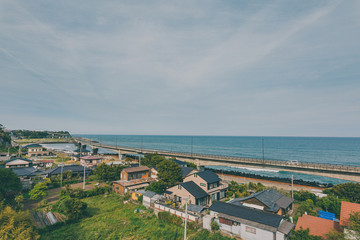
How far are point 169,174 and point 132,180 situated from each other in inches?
487

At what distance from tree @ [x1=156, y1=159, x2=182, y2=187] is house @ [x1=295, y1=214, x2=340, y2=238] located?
27341mm

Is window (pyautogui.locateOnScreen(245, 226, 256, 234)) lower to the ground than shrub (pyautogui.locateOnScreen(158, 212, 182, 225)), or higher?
higher

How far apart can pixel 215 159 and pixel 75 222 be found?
50.6 meters

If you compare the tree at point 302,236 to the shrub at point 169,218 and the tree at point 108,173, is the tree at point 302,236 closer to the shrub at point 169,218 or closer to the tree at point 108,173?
the shrub at point 169,218

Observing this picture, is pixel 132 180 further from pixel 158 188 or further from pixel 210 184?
pixel 210 184

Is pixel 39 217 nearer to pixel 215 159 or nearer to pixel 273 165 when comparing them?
pixel 215 159

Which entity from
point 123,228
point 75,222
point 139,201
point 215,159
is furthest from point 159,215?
point 215,159

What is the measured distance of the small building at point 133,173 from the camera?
1949 inches

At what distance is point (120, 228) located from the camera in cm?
2733

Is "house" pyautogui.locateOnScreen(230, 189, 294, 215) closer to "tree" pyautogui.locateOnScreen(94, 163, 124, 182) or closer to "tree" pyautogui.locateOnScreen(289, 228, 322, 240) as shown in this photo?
"tree" pyautogui.locateOnScreen(289, 228, 322, 240)

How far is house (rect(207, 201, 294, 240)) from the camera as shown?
22.5 metres

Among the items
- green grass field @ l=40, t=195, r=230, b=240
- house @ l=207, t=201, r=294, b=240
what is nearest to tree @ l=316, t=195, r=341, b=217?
house @ l=207, t=201, r=294, b=240

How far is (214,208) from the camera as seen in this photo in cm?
2806

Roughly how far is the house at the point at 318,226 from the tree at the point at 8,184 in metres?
52.2
